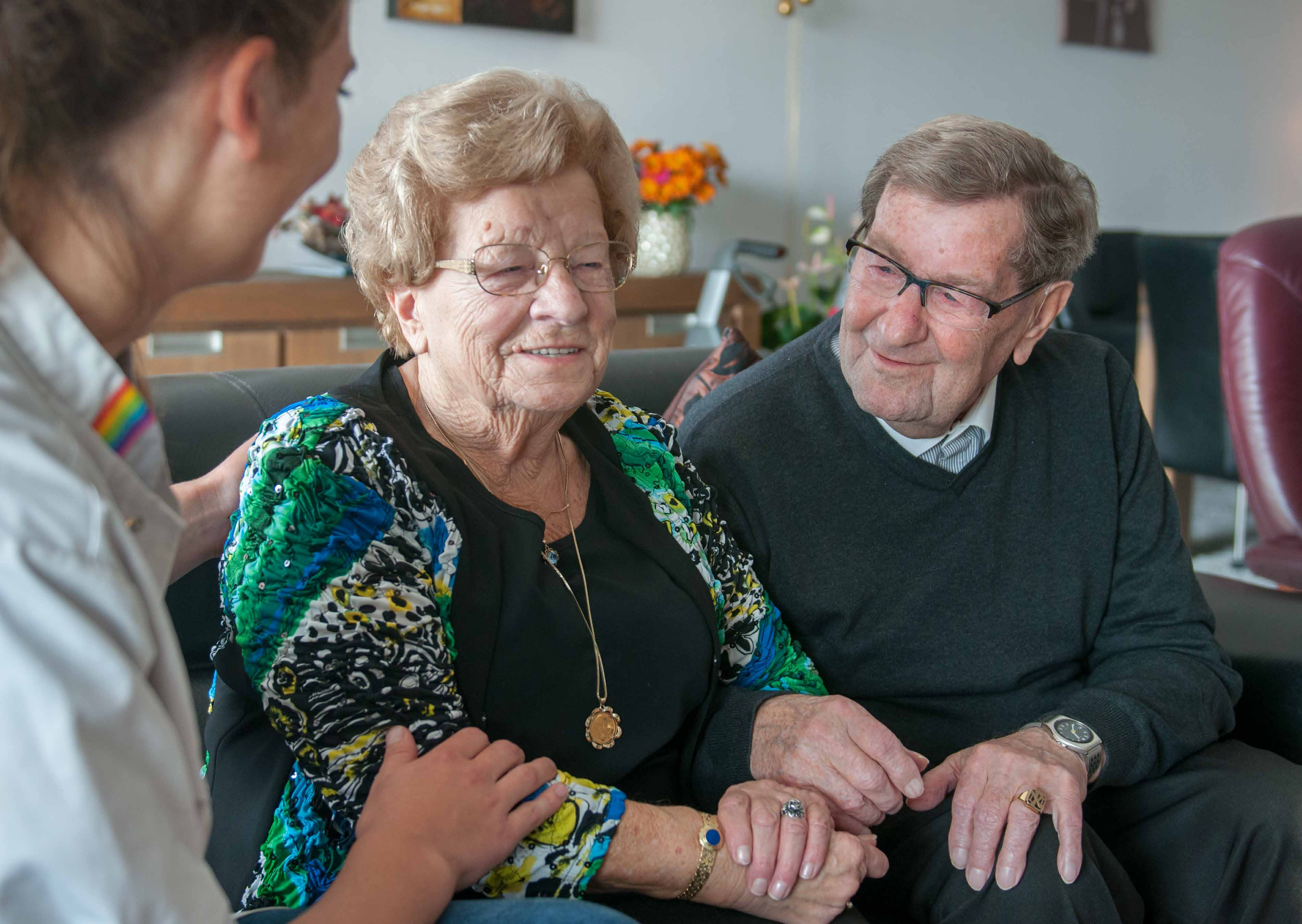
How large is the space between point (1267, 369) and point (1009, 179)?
1.22m

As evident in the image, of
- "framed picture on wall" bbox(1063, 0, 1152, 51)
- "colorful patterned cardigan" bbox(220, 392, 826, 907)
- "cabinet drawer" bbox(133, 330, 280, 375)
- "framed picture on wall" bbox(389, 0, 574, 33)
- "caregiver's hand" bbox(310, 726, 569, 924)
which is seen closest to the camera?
"caregiver's hand" bbox(310, 726, 569, 924)

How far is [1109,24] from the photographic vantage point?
16.4 ft

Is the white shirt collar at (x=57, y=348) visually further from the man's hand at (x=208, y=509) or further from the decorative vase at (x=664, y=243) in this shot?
the decorative vase at (x=664, y=243)

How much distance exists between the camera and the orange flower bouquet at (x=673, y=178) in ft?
11.8

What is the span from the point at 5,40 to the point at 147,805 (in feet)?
1.18

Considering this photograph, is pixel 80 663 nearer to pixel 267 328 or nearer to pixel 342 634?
pixel 342 634

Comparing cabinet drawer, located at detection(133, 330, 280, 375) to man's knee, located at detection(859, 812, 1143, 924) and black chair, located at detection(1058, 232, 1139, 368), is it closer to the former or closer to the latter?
man's knee, located at detection(859, 812, 1143, 924)

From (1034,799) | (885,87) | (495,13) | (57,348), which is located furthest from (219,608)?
(885,87)

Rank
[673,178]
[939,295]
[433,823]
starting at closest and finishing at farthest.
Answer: [433,823] < [939,295] < [673,178]

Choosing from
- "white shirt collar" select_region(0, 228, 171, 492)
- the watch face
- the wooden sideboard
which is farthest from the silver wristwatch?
the wooden sideboard

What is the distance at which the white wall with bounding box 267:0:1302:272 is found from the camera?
387 centimetres

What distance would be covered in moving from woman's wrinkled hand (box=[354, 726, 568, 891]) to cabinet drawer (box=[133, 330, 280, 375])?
2.09 m

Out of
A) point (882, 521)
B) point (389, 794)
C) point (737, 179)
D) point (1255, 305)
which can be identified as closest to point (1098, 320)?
point (737, 179)

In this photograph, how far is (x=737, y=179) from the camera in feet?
14.2
